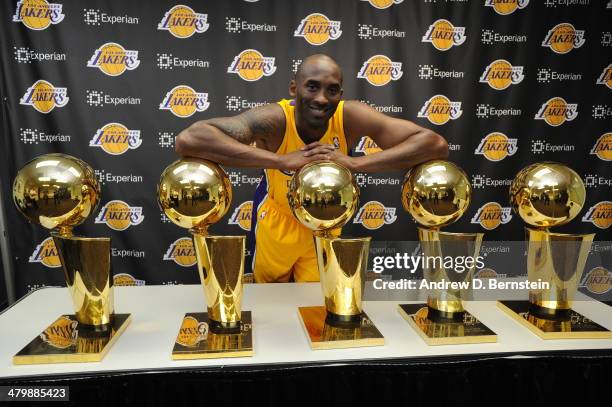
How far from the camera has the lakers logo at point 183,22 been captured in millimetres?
2602

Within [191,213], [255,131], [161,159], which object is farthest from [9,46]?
[191,213]

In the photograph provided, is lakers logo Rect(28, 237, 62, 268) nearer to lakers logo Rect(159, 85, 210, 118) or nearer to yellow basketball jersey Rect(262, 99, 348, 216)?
lakers logo Rect(159, 85, 210, 118)

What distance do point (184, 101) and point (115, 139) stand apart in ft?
1.59

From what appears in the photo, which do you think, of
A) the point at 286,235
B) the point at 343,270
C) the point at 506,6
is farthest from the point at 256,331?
the point at 506,6

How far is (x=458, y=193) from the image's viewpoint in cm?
83

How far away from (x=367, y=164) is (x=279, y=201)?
62 cm

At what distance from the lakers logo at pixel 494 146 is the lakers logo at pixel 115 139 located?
2.24 m

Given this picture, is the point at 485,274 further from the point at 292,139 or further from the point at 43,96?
the point at 43,96

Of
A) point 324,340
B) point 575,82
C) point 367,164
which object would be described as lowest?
point 324,340

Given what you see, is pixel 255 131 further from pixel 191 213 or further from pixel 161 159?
pixel 161 159

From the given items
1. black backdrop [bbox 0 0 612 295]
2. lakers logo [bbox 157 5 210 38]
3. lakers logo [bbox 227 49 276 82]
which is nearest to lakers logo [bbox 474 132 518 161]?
black backdrop [bbox 0 0 612 295]

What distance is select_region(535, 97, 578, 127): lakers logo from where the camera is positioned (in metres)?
2.88

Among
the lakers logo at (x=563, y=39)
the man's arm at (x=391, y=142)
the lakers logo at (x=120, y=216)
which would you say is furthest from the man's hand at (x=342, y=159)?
the lakers logo at (x=563, y=39)

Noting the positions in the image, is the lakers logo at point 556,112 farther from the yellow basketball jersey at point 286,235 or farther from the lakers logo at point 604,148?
the yellow basketball jersey at point 286,235
